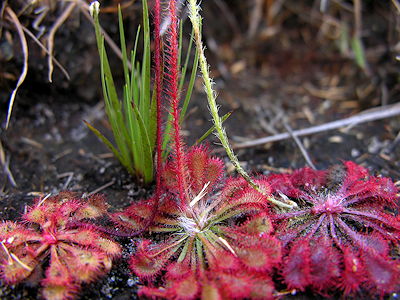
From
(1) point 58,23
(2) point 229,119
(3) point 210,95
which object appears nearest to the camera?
(3) point 210,95

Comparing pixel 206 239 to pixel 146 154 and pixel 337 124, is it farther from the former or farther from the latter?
pixel 337 124

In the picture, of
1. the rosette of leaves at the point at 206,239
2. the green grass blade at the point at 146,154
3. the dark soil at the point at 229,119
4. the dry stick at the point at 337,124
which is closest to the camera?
the rosette of leaves at the point at 206,239

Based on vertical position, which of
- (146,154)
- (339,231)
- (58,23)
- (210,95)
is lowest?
(339,231)

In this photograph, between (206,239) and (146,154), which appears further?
(146,154)

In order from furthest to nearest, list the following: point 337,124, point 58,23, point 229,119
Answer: point 229,119
point 337,124
point 58,23

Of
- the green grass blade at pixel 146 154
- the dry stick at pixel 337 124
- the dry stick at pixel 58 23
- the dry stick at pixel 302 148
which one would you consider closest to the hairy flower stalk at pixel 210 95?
the green grass blade at pixel 146 154

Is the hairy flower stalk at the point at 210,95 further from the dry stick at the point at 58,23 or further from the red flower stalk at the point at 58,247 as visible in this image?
the dry stick at the point at 58,23

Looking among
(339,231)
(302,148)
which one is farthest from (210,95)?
(302,148)
